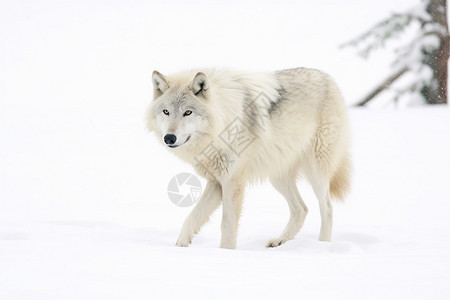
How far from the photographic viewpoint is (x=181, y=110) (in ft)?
14.5

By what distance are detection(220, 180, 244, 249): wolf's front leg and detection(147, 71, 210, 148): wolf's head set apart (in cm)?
51

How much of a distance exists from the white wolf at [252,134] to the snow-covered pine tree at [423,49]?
6.10m

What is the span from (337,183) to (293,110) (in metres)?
1.04

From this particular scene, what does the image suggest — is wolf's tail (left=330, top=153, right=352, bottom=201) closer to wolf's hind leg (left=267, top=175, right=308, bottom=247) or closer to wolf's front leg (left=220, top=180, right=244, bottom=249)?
wolf's hind leg (left=267, top=175, right=308, bottom=247)

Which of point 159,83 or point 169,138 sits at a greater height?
point 159,83

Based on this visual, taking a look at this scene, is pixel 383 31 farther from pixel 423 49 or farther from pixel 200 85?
pixel 200 85

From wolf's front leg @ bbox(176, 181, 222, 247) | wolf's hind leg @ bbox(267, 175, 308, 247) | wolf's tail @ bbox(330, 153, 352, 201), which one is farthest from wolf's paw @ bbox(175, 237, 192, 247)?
wolf's tail @ bbox(330, 153, 352, 201)

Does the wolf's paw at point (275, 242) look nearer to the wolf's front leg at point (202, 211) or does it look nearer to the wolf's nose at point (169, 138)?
the wolf's front leg at point (202, 211)

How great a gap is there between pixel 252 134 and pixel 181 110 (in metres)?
0.72

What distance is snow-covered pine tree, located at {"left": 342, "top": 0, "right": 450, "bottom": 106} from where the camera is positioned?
10758mm

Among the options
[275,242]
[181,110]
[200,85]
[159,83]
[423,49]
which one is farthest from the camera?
[423,49]

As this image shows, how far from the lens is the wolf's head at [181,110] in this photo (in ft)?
14.3

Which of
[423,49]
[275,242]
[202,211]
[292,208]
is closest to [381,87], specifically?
[423,49]

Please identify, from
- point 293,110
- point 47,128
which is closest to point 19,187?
point 47,128
